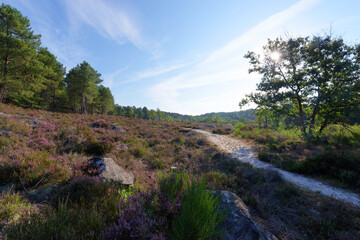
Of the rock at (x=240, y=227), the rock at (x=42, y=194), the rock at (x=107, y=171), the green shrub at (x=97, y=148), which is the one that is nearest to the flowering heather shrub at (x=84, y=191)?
the rock at (x=42, y=194)

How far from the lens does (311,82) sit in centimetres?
1061

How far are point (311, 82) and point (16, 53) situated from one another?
3229 centimetres

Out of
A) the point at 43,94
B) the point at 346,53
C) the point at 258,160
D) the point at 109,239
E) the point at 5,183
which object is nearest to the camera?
the point at 109,239

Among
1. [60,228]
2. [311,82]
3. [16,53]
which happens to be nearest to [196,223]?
[60,228]

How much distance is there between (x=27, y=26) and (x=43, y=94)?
2142 centimetres

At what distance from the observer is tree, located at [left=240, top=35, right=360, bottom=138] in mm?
9680

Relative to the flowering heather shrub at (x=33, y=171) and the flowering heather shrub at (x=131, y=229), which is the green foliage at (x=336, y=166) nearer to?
the flowering heather shrub at (x=131, y=229)

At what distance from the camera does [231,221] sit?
90.2 inches

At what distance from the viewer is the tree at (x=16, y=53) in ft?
55.4

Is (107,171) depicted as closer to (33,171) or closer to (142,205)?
(33,171)

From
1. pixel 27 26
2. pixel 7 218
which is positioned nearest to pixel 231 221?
pixel 7 218

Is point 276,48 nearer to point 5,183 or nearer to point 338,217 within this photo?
point 338,217

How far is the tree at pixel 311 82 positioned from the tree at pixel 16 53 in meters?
28.3

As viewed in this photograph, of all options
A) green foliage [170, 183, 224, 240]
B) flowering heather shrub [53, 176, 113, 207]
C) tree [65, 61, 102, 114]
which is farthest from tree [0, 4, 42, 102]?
green foliage [170, 183, 224, 240]
